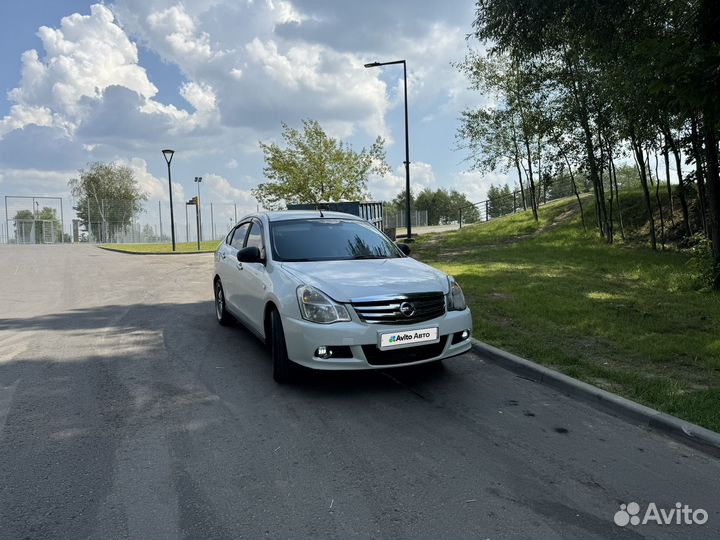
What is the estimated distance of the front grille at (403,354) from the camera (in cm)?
457

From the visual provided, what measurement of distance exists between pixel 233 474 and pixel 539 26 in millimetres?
10508

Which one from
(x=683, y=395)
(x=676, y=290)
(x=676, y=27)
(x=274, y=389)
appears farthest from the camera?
(x=676, y=290)

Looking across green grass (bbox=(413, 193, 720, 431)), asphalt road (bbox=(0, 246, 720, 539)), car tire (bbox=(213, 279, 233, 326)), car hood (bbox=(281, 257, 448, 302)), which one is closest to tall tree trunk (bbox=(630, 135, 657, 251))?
green grass (bbox=(413, 193, 720, 431))

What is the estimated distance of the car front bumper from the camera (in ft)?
14.7

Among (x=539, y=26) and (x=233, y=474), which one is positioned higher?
(x=539, y=26)

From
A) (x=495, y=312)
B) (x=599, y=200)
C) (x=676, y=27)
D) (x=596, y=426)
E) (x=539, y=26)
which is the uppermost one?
(x=539, y=26)

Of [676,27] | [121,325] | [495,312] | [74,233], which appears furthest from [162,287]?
[74,233]

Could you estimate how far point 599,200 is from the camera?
18.1m

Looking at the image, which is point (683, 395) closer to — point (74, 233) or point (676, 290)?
point (676, 290)

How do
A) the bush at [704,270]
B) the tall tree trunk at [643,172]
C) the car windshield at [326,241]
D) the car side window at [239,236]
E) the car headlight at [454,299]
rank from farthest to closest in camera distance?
1. the tall tree trunk at [643,172]
2. the bush at [704,270]
3. the car side window at [239,236]
4. the car windshield at [326,241]
5. the car headlight at [454,299]

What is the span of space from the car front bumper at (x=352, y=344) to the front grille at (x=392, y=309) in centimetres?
5

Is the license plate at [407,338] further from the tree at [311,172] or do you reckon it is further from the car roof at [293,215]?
the tree at [311,172]

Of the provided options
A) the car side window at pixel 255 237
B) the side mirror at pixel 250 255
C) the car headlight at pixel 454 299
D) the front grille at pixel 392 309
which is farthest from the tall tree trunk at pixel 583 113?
the front grille at pixel 392 309

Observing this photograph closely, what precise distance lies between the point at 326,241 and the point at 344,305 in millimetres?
1606
